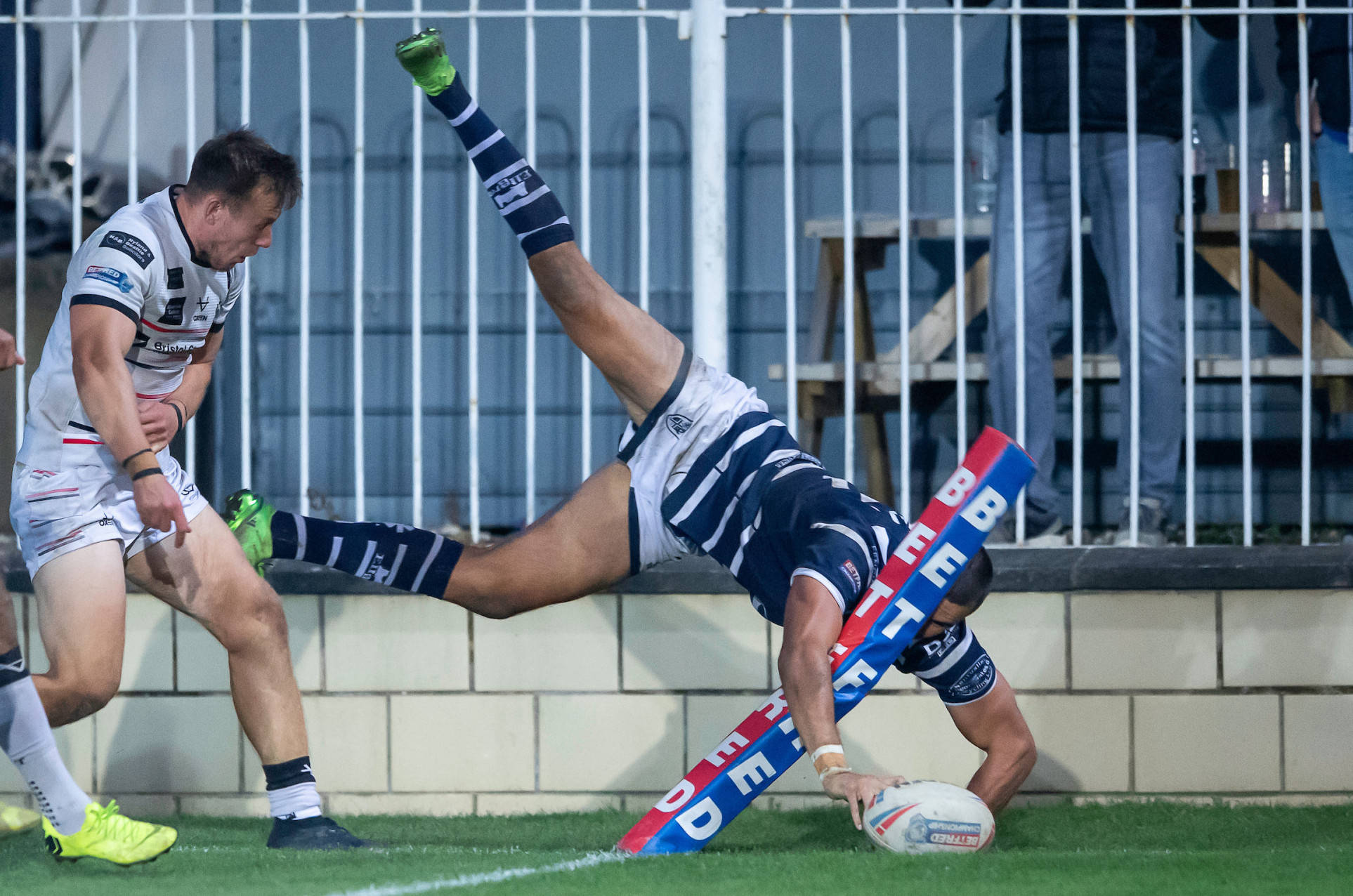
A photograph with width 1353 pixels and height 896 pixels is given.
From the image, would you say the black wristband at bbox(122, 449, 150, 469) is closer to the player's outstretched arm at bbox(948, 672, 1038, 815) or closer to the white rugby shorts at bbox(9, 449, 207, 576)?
the white rugby shorts at bbox(9, 449, 207, 576)

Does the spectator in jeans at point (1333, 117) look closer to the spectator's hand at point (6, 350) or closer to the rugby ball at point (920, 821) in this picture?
the rugby ball at point (920, 821)

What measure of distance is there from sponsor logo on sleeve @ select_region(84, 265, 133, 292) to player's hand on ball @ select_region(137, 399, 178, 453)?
35 centimetres

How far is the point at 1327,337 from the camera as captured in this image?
4.61 metres

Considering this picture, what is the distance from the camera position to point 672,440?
3781 mm

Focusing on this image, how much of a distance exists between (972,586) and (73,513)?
7.22 ft

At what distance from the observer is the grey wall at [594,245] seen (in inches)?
211

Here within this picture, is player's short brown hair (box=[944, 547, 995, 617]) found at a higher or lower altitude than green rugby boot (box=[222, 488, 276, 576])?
lower

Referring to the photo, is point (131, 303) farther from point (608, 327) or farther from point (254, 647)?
point (608, 327)

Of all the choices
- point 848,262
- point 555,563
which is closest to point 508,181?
point 555,563

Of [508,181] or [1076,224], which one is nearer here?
[508,181]

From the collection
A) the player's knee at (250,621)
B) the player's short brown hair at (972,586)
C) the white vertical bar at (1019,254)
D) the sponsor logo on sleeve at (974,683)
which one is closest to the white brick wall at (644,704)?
the white vertical bar at (1019,254)

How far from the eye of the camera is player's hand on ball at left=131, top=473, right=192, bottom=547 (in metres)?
3.00

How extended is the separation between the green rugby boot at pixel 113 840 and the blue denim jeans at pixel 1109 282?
277 cm

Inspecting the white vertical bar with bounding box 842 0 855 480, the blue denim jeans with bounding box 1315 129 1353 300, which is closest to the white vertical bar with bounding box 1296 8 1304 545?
the blue denim jeans with bounding box 1315 129 1353 300
